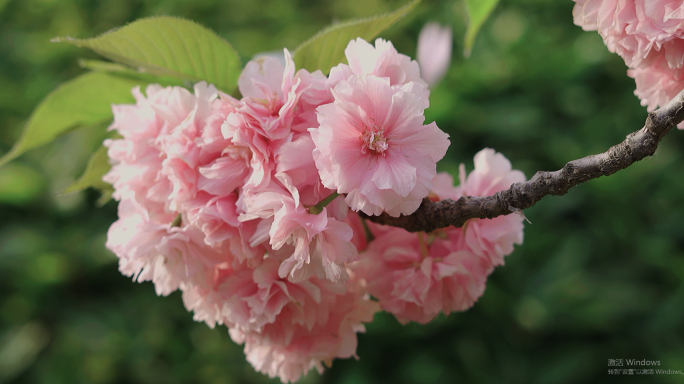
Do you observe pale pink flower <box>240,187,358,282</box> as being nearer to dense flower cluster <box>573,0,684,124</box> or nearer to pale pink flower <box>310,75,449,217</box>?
pale pink flower <box>310,75,449,217</box>

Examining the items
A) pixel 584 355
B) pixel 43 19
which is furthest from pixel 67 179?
pixel 584 355

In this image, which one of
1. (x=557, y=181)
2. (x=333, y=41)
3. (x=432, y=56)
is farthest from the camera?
(x=432, y=56)

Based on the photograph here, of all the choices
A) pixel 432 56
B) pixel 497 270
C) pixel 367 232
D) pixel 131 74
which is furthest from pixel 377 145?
pixel 497 270

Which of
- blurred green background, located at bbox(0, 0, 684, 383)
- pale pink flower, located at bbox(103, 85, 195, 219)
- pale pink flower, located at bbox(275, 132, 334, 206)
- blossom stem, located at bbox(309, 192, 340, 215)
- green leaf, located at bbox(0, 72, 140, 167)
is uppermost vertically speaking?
pale pink flower, located at bbox(275, 132, 334, 206)

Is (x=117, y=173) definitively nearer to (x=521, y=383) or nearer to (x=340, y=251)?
(x=340, y=251)

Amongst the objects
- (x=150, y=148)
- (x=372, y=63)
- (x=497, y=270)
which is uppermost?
(x=372, y=63)

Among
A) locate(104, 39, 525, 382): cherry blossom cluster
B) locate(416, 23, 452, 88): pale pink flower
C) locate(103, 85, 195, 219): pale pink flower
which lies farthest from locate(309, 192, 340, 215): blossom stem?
locate(416, 23, 452, 88): pale pink flower

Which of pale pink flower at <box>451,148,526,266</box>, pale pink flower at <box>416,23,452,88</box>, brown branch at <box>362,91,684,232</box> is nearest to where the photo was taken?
brown branch at <box>362,91,684,232</box>

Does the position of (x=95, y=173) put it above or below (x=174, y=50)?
below

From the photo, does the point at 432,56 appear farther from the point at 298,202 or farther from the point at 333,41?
the point at 298,202

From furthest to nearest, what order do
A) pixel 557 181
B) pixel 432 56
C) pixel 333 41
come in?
pixel 432 56 < pixel 333 41 < pixel 557 181
